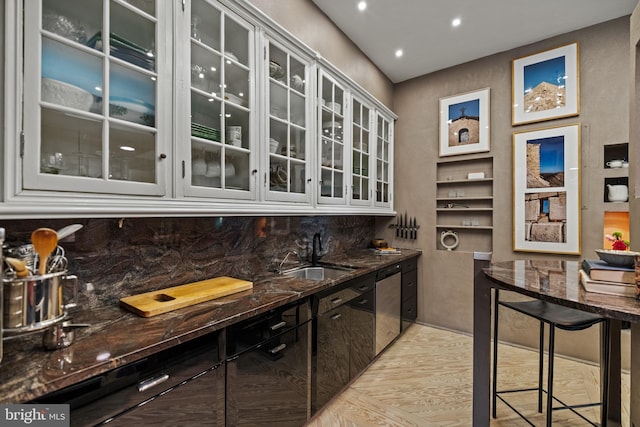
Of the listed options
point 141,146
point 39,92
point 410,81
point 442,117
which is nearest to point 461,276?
point 442,117

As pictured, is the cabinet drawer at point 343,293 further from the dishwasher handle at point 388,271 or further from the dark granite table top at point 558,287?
the dark granite table top at point 558,287

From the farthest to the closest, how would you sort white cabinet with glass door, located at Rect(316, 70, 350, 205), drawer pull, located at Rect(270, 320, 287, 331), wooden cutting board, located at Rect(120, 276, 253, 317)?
white cabinet with glass door, located at Rect(316, 70, 350, 205) → drawer pull, located at Rect(270, 320, 287, 331) → wooden cutting board, located at Rect(120, 276, 253, 317)

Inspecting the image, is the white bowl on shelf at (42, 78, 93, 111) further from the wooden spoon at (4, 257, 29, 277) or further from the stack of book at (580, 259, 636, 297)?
the stack of book at (580, 259, 636, 297)

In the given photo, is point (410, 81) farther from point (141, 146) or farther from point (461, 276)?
point (141, 146)

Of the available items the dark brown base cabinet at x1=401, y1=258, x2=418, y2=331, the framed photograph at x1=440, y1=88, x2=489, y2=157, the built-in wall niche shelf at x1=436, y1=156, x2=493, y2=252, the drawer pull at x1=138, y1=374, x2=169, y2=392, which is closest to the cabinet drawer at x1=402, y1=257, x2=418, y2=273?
the dark brown base cabinet at x1=401, y1=258, x2=418, y2=331

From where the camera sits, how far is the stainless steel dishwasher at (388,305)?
265cm

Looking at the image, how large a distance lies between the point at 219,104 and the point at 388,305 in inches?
90.7

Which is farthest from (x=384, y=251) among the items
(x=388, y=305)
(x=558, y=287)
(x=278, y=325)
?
(x=558, y=287)

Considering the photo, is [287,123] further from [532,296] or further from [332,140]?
[532,296]

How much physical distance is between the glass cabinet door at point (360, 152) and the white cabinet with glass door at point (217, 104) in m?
1.33

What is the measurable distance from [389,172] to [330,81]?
154 centimetres

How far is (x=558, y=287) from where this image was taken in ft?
3.81

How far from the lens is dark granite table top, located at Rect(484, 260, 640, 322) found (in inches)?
36.1

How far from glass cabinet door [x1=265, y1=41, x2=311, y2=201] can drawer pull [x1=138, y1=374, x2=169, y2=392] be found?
109 cm
